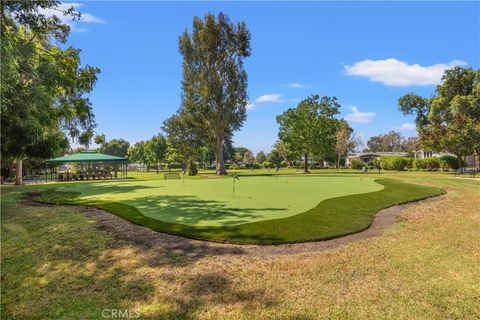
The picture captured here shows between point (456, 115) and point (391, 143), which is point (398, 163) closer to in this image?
point (456, 115)

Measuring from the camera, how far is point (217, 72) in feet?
117

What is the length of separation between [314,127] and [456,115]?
51.3ft

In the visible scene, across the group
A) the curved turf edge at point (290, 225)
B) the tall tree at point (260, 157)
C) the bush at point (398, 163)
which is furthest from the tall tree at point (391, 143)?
the curved turf edge at point (290, 225)

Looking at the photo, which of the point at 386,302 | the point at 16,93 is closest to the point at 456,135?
the point at 386,302

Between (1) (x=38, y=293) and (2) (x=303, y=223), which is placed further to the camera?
(2) (x=303, y=223)

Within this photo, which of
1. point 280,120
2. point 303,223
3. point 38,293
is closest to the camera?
point 38,293

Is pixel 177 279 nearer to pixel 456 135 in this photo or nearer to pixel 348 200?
pixel 348 200

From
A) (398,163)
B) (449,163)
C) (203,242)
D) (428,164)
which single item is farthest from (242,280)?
(398,163)

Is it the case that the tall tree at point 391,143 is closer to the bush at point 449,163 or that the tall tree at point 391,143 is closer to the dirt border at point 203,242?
the bush at point 449,163

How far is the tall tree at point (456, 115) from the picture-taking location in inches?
1284

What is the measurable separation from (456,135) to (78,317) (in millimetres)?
37745

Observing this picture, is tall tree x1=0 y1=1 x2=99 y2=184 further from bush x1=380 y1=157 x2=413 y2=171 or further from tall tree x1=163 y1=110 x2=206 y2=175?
bush x1=380 y1=157 x2=413 y2=171

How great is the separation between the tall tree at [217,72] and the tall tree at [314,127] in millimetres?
9101

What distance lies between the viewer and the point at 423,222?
9039 mm
